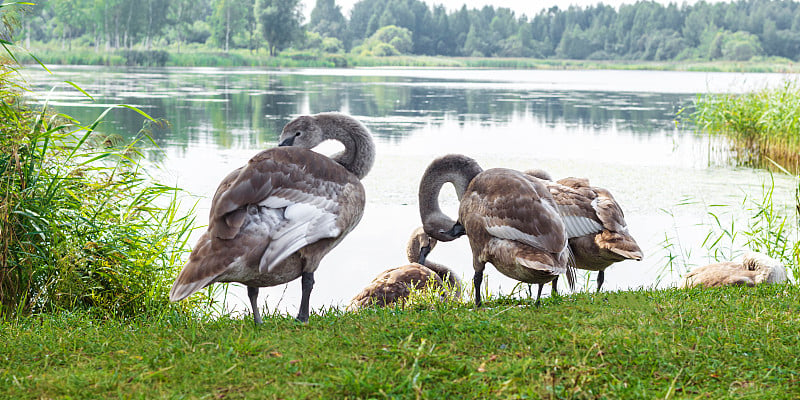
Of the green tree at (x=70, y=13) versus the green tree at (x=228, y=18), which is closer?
the green tree at (x=70, y=13)

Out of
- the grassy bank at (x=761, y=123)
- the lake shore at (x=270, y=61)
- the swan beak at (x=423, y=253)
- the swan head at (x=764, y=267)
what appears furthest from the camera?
the lake shore at (x=270, y=61)

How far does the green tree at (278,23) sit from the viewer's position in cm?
8100

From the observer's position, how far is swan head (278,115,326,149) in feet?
22.7

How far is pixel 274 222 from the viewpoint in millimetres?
5348

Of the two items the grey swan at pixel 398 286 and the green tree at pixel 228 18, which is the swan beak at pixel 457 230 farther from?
the green tree at pixel 228 18

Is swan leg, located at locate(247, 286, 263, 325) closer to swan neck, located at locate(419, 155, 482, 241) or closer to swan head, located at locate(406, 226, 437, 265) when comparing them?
swan neck, located at locate(419, 155, 482, 241)

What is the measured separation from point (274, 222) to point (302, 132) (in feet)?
5.91

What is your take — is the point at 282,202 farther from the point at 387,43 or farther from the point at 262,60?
the point at 387,43

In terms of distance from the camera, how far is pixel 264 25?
81750 millimetres

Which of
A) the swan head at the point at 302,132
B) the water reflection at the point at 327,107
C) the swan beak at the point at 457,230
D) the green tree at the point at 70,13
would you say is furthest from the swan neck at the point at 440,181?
the green tree at the point at 70,13

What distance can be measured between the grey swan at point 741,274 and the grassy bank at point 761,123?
8.85m

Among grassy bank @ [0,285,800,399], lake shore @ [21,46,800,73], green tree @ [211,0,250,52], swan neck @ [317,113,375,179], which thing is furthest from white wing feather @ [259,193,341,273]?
green tree @ [211,0,250,52]

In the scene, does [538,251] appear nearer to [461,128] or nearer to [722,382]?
[722,382]

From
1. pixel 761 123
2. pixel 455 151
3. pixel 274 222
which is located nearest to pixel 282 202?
pixel 274 222
